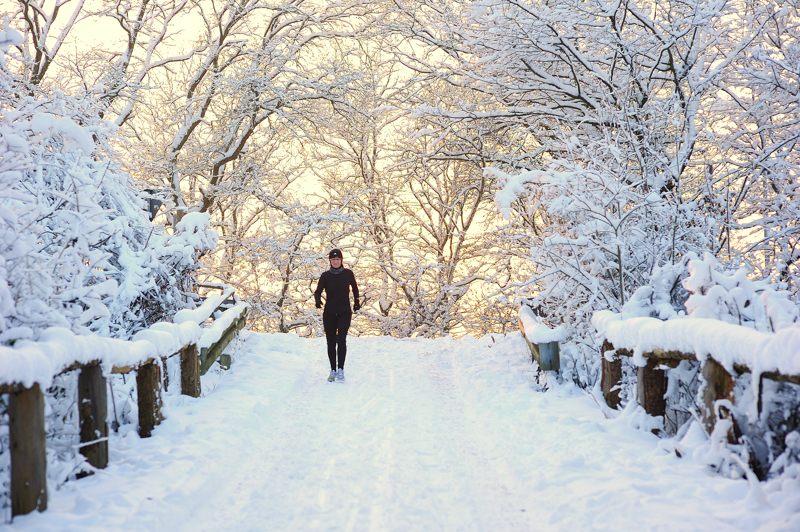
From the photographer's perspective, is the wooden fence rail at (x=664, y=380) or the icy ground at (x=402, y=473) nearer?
the icy ground at (x=402, y=473)

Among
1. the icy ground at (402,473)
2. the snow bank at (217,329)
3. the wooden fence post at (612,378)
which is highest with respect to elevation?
the snow bank at (217,329)

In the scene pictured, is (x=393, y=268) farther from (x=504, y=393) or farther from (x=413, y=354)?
(x=504, y=393)

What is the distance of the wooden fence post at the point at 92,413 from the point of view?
13.2 feet

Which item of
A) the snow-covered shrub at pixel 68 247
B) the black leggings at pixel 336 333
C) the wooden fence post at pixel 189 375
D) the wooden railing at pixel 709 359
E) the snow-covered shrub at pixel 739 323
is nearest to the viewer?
the wooden railing at pixel 709 359

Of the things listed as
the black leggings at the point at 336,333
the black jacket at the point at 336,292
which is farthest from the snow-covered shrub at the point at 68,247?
the black leggings at the point at 336,333

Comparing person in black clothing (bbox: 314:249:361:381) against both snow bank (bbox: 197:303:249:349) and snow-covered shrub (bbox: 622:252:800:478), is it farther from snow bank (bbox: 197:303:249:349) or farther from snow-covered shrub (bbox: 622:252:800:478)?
snow-covered shrub (bbox: 622:252:800:478)

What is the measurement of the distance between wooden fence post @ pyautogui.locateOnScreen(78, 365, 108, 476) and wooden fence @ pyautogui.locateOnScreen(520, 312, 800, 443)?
4018mm

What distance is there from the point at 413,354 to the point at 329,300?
8.38ft

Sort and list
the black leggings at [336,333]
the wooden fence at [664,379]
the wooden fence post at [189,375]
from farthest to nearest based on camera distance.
→ 1. the black leggings at [336,333]
2. the wooden fence post at [189,375]
3. the wooden fence at [664,379]

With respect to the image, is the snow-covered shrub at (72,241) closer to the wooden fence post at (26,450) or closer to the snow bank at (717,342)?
the wooden fence post at (26,450)

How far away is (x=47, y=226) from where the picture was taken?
518cm

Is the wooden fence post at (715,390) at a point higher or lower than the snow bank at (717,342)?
lower

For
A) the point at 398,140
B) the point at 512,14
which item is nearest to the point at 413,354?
the point at 512,14

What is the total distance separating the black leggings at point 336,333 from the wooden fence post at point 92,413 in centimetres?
450
